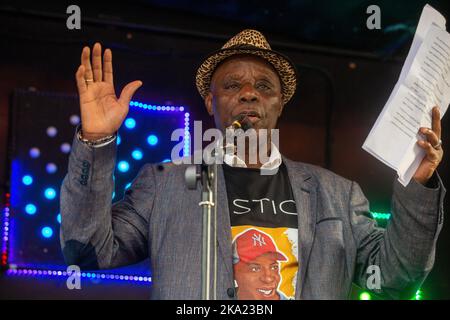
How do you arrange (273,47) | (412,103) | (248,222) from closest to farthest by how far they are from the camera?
1. (412,103)
2. (248,222)
3. (273,47)

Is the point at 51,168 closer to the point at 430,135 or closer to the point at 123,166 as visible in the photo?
the point at 123,166

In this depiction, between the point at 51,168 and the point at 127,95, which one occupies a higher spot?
the point at 127,95

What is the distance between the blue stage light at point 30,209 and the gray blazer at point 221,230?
1.18 metres

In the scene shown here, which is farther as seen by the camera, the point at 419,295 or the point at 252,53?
the point at 419,295

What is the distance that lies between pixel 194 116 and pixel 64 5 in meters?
1.12

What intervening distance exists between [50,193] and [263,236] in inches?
67.9

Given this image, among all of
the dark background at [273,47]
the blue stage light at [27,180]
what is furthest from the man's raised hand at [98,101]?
the dark background at [273,47]

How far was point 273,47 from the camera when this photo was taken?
4.89 meters

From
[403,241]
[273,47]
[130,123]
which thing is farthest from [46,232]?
[403,241]

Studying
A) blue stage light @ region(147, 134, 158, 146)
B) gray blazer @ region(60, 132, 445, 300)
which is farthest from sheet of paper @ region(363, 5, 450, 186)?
blue stage light @ region(147, 134, 158, 146)

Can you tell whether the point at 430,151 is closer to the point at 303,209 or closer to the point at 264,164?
the point at 303,209

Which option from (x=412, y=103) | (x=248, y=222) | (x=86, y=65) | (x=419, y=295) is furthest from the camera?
(x=419, y=295)

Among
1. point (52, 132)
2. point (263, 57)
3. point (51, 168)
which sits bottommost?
point (51, 168)

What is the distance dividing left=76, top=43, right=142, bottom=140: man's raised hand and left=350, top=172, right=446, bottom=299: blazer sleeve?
117cm
